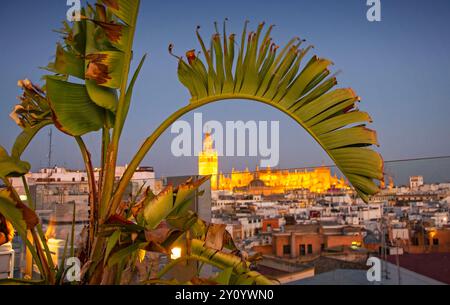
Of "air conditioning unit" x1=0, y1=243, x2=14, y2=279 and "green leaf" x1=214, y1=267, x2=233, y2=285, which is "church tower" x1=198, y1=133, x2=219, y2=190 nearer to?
"green leaf" x1=214, y1=267, x2=233, y2=285

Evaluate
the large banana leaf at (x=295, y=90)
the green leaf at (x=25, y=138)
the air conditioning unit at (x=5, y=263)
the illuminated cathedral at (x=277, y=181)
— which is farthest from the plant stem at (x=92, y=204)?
the air conditioning unit at (x=5, y=263)

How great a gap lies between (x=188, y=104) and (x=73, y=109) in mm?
486

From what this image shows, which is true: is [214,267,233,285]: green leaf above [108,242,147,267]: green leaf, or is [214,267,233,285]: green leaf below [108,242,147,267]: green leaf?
below

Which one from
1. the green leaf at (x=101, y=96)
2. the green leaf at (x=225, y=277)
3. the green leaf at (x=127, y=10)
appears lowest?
the green leaf at (x=225, y=277)

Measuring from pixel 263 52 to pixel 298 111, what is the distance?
29cm

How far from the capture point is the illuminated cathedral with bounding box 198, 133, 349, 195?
224 centimetres

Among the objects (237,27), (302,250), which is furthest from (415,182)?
(237,27)

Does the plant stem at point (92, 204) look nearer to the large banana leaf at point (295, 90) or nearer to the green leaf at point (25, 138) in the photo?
the large banana leaf at point (295, 90)

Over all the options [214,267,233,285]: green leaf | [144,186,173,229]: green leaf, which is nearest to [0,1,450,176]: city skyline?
[144,186,173,229]: green leaf

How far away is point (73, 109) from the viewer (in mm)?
1620

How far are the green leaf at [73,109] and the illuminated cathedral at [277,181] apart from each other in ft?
2.61

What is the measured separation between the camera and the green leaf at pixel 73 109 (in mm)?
1559
